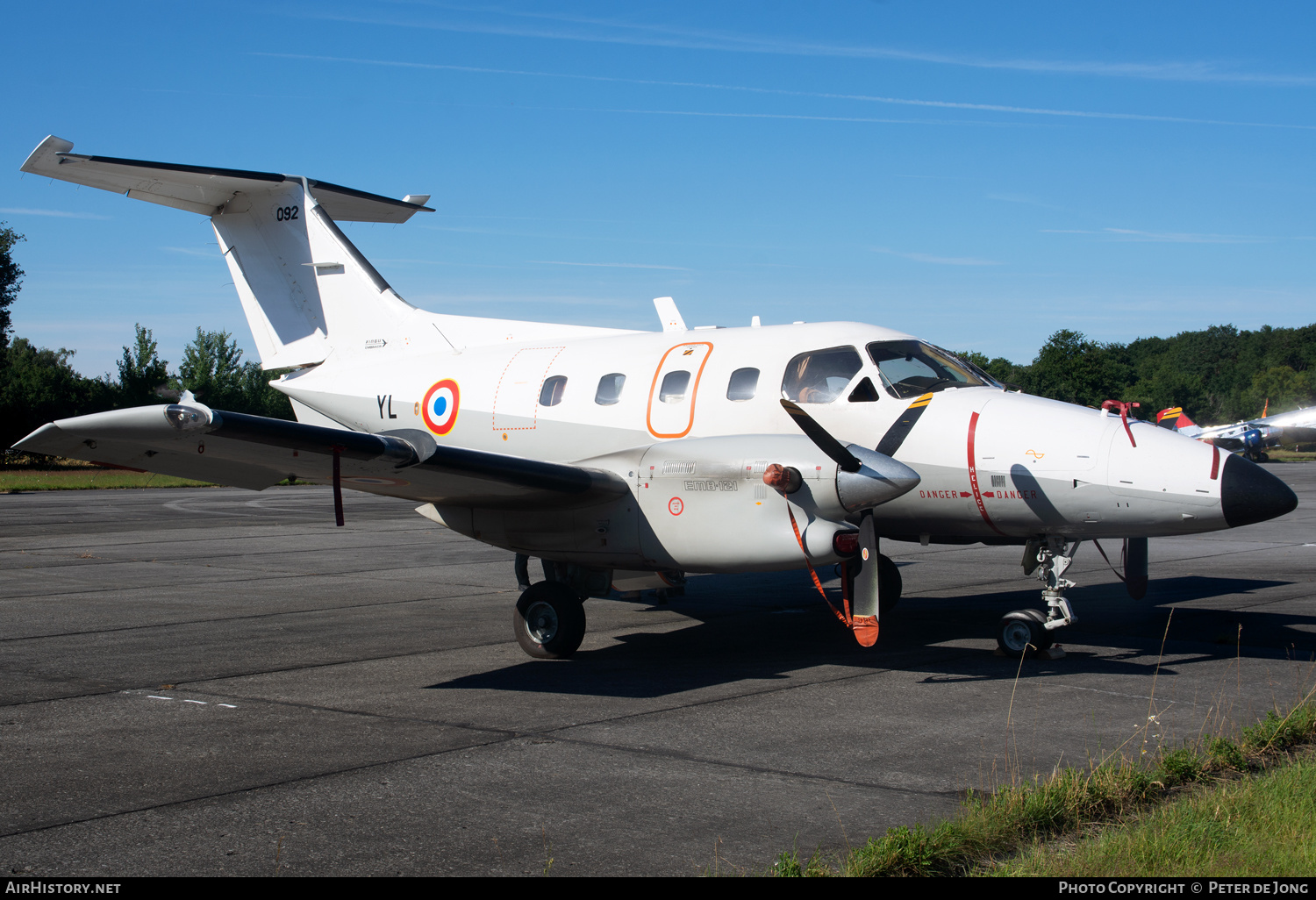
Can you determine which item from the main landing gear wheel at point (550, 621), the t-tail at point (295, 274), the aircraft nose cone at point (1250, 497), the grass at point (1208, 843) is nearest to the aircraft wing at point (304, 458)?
the main landing gear wheel at point (550, 621)

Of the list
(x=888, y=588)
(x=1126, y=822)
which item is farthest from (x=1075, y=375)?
(x=1126, y=822)

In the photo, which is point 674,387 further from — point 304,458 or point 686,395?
point 304,458

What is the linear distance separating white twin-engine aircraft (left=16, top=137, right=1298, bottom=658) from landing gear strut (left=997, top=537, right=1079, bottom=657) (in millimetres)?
18

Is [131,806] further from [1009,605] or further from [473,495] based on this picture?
[1009,605]

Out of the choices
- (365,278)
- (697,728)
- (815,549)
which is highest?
(365,278)

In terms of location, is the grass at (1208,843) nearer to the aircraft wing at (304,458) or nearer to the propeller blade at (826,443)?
the propeller blade at (826,443)

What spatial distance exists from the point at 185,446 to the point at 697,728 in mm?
4371

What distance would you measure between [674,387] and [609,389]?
789 millimetres

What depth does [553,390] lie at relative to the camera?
11.0 metres

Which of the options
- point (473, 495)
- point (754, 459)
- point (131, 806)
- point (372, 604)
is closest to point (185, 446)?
point (473, 495)

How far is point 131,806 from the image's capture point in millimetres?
5254

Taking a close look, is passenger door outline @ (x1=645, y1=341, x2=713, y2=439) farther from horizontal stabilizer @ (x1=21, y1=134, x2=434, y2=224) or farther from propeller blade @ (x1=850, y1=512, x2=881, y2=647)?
horizontal stabilizer @ (x1=21, y1=134, x2=434, y2=224)

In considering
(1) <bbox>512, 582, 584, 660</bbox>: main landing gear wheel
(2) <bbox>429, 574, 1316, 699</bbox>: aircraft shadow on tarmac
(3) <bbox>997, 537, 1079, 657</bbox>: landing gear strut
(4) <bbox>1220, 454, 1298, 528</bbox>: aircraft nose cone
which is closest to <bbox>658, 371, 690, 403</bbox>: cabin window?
(1) <bbox>512, 582, 584, 660</bbox>: main landing gear wheel

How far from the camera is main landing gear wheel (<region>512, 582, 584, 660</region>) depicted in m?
9.23
